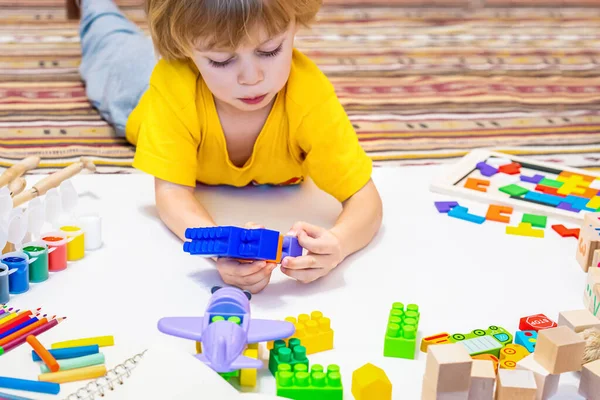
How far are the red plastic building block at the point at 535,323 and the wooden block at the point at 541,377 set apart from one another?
0.13m

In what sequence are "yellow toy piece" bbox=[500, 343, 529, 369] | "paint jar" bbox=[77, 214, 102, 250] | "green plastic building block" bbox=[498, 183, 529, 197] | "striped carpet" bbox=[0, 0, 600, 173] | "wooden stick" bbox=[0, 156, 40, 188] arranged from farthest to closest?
"striped carpet" bbox=[0, 0, 600, 173]
"green plastic building block" bbox=[498, 183, 529, 197]
"wooden stick" bbox=[0, 156, 40, 188]
"paint jar" bbox=[77, 214, 102, 250]
"yellow toy piece" bbox=[500, 343, 529, 369]

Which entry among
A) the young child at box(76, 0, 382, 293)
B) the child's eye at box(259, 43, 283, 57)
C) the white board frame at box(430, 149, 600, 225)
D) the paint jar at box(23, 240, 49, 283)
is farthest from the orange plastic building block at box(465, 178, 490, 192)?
the paint jar at box(23, 240, 49, 283)

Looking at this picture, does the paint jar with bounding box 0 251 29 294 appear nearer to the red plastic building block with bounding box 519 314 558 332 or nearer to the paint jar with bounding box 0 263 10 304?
the paint jar with bounding box 0 263 10 304

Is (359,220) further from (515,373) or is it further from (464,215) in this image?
(515,373)

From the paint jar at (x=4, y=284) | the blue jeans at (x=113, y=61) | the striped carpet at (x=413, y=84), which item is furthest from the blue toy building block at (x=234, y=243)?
the blue jeans at (x=113, y=61)

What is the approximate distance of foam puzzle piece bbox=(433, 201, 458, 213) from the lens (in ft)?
4.10

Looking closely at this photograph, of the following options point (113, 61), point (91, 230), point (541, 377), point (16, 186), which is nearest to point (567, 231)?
point (541, 377)

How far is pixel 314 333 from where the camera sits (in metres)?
0.86

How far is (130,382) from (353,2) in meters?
2.10

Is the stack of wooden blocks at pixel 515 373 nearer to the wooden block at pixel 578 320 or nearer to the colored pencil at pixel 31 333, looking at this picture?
the wooden block at pixel 578 320

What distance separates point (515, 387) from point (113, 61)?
121 cm

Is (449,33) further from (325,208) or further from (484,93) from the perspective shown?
(325,208)

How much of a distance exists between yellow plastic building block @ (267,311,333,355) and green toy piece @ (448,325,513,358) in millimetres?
136

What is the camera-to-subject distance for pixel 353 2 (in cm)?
Result: 265
